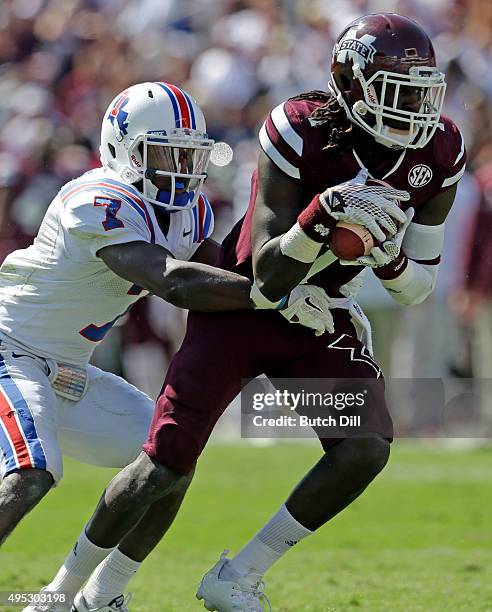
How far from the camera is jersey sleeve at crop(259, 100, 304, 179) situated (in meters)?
3.90

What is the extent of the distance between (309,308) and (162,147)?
2.55 feet

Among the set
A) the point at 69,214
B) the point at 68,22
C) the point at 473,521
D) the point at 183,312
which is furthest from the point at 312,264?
the point at 68,22

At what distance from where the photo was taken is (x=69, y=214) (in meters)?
4.10

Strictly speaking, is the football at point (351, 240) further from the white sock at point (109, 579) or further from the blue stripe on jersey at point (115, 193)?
the white sock at point (109, 579)

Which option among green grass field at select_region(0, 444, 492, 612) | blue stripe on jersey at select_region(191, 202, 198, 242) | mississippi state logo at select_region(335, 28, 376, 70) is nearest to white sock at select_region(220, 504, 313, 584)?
green grass field at select_region(0, 444, 492, 612)

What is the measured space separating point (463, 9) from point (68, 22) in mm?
3955

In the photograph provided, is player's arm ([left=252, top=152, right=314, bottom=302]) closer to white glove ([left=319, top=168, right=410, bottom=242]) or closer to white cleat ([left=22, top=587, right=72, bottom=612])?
white glove ([left=319, top=168, right=410, bottom=242])

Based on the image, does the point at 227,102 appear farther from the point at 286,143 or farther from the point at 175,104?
the point at 286,143

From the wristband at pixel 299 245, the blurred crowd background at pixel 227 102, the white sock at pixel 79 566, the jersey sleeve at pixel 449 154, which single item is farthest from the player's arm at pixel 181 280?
the blurred crowd background at pixel 227 102

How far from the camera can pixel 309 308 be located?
3982mm

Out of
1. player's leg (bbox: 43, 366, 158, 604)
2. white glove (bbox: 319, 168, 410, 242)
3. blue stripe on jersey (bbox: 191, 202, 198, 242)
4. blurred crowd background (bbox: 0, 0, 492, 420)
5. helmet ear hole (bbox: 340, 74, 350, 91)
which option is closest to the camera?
white glove (bbox: 319, 168, 410, 242)

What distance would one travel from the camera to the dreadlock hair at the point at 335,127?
3.93 meters

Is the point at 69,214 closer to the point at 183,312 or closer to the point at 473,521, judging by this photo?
the point at 473,521

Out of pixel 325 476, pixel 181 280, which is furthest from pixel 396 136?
pixel 325 476
